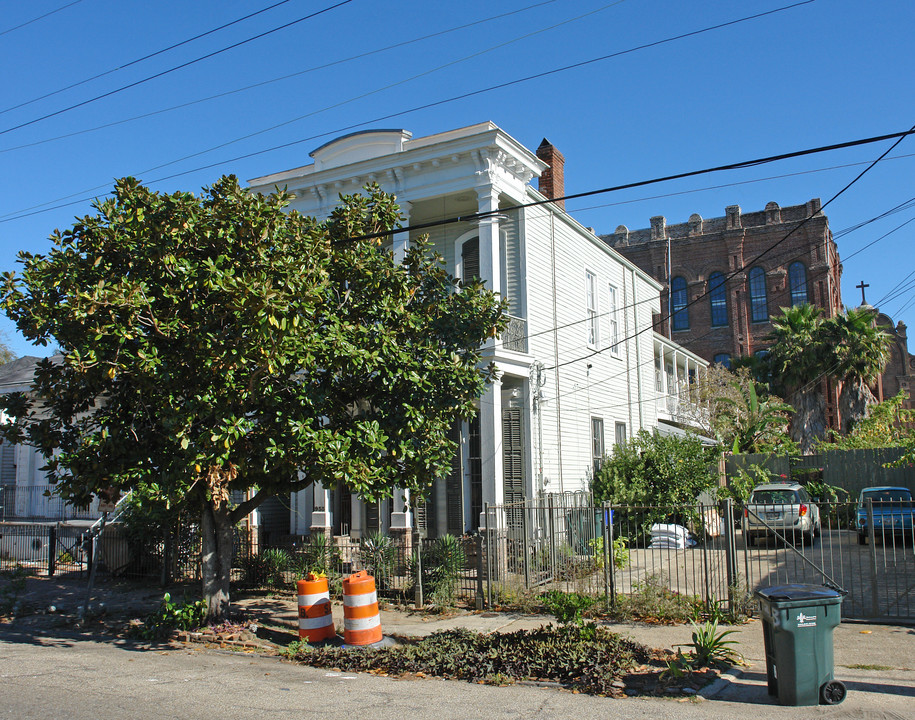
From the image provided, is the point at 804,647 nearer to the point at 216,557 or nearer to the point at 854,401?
the point at 216,557

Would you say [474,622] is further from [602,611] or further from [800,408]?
[800,408]

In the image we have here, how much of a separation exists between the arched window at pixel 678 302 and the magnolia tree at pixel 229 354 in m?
42.7

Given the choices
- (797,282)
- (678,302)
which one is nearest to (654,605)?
(797,282)

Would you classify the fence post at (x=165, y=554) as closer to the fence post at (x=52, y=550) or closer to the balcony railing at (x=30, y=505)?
the fence post at (x=52, y=550)

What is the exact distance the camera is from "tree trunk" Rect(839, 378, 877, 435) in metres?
35.8

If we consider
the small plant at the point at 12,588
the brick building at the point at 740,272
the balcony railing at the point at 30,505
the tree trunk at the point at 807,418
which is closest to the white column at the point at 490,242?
the small plant at the point at 12,588

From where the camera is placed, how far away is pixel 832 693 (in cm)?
711

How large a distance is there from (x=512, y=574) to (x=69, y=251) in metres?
9.01

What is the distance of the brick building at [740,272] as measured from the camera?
1879 inches

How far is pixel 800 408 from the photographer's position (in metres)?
36.9

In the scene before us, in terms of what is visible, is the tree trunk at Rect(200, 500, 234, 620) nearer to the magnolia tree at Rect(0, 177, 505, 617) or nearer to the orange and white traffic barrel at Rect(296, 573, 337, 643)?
the magnolia tree at Rect(0, 177, 505, 617)

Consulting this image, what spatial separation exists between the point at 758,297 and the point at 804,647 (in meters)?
45.4

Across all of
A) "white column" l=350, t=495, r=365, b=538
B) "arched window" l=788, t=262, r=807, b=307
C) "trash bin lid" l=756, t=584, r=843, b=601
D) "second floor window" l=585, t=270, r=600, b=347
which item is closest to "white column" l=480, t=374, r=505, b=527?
"white column" l=350, t=495, r=365, b=538

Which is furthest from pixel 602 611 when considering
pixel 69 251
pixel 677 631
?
pixel 69 251
